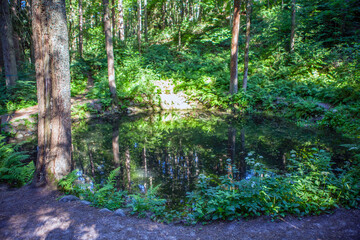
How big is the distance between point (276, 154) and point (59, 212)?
639 centimetres

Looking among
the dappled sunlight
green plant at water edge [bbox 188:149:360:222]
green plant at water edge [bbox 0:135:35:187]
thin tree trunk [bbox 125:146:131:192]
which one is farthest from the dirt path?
thin tree trunk [bbox 125:146:131:192]

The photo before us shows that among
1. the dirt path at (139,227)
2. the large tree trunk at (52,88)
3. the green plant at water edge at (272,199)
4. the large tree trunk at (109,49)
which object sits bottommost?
the dirt path at (139,227)

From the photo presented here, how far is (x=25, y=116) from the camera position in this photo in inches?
414

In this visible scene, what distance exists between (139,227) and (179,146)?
5.00 m

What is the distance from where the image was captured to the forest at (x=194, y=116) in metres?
3.97

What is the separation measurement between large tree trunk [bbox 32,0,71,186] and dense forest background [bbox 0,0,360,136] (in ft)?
26.1

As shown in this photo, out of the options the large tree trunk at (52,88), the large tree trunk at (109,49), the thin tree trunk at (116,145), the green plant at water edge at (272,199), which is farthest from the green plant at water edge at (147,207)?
the large tree trunk at (109,49)

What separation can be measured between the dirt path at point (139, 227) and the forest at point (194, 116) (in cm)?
20

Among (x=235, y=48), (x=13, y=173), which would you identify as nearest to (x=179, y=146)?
(x=13, y=173)

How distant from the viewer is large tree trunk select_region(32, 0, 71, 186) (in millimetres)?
4074

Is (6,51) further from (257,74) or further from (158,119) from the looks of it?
(257,74)

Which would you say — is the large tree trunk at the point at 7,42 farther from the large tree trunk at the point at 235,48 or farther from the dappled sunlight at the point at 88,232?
the dappled sunlight at the point at 88,232

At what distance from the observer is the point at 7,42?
12531 mm

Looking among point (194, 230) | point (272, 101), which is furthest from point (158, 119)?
point (194, 230)
